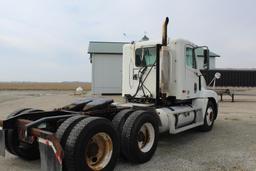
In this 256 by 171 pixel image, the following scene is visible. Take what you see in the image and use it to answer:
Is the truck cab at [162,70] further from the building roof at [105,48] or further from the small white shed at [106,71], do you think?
the building roof at [105,48]

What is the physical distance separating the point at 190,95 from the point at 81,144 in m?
4.73

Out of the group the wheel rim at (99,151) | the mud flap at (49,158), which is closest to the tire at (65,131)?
the mud flap at (49,158)

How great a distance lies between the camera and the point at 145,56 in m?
8.23

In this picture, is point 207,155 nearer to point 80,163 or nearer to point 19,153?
point 80,163

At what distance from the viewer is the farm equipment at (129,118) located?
181 inches

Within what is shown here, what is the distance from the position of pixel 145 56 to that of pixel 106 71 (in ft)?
68.4

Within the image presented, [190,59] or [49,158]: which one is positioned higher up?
[190,59]

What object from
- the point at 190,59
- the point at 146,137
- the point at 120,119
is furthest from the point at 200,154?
the point at 190,59

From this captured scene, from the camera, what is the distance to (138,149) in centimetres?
579

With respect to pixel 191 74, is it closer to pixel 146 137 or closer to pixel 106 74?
pixel 146 137

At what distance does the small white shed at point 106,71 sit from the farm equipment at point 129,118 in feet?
62.8

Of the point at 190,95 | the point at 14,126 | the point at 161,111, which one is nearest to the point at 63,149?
the point at 14,126

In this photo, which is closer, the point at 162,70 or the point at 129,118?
the point at 129,118

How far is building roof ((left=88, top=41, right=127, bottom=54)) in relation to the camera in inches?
1145
